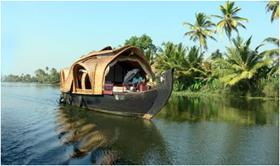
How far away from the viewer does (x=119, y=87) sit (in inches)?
527

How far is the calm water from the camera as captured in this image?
701 cm

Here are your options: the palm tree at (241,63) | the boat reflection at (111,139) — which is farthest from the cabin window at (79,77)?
the palm tree at (241,63)

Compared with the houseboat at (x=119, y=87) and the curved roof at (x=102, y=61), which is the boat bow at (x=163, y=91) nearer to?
the houseboat at (x=119, y=87)

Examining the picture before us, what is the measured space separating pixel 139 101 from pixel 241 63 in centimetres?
1412

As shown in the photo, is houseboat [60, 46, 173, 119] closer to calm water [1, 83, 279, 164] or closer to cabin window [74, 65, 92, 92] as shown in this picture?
cabin window [74, 65, 92, 92]

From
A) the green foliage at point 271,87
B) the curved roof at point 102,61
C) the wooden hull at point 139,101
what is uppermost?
the curved roof at point 102,61

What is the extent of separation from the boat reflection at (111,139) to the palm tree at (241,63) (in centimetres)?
1383

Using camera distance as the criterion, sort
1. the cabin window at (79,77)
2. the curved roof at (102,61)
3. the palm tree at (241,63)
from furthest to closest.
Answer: the palm tree at (241,63), the cabin window at (79,77), the curved roof at (102,61)

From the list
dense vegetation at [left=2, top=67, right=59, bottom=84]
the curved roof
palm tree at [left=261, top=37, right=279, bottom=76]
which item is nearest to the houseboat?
the curved roof

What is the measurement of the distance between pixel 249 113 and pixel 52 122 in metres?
8.15

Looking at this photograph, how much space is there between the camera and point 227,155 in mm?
7414

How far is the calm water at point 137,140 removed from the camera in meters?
7.01

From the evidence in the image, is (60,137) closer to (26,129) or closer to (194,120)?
(26,129)

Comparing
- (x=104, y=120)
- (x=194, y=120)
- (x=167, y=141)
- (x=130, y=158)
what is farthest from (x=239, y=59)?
(x=130, y=158)
